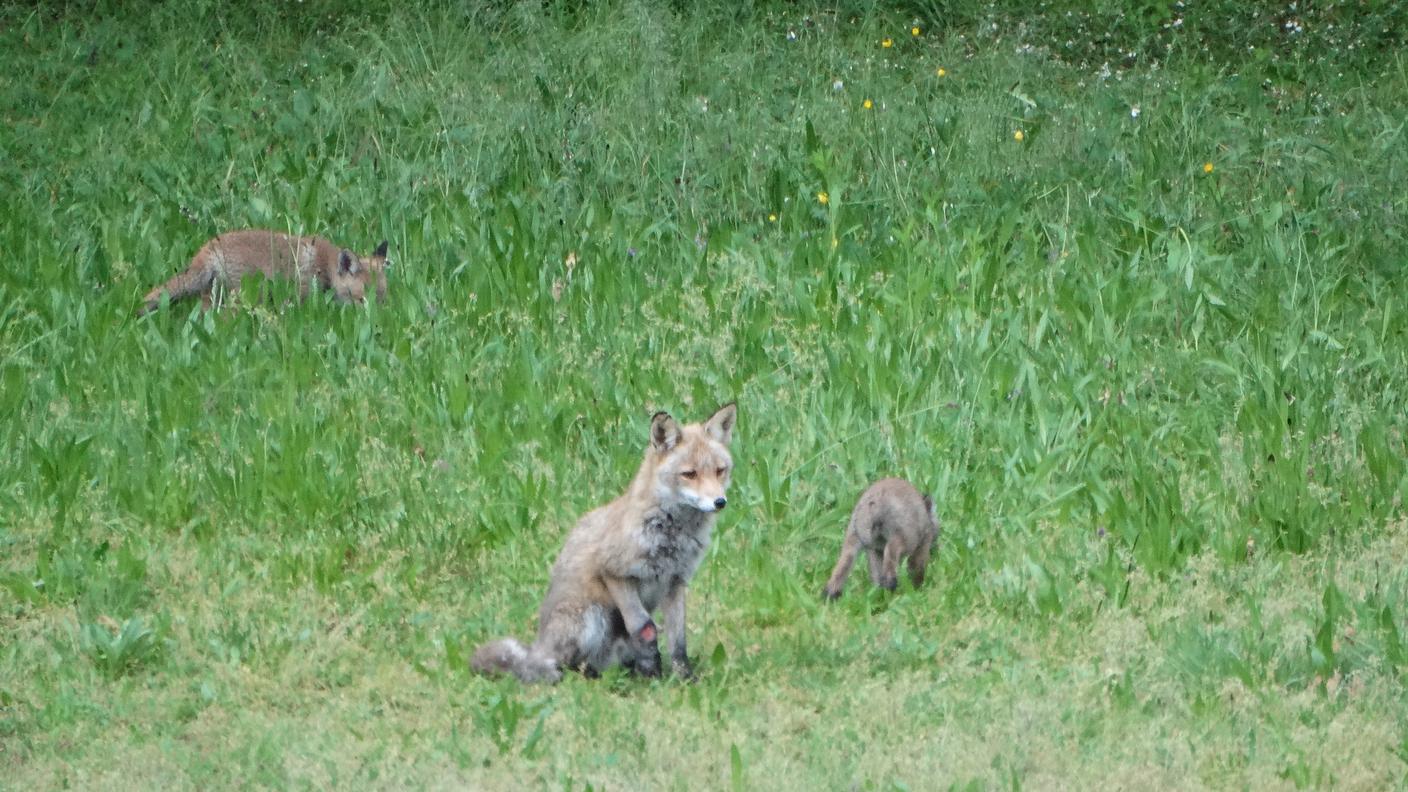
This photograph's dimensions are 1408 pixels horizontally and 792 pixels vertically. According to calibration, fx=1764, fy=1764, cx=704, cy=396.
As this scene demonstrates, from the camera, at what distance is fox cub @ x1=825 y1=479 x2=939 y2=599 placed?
7188 mm

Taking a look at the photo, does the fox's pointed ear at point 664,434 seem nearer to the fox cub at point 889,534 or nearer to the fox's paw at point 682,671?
the fox's paw at point 682,671

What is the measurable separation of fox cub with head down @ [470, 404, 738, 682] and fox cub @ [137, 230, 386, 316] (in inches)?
165

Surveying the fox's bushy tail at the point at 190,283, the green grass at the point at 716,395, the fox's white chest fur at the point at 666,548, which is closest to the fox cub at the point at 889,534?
the green grass at the point at 716,395

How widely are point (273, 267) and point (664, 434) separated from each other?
4.73 metres

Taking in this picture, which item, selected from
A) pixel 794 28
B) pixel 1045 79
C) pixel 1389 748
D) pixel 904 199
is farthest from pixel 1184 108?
pixel 1389 748

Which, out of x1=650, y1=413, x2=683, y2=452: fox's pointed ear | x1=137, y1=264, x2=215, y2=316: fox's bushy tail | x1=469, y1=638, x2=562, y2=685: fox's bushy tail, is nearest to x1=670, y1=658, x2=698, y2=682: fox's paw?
x1=469, y1=638, x2=562, y2=685: fox's bushy tail

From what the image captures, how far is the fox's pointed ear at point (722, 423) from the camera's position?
667cm

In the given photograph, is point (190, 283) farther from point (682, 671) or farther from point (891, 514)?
point (682, 671)

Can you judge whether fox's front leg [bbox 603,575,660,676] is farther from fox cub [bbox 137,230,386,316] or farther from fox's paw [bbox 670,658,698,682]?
fox cub [bbox 137,230,386,316]

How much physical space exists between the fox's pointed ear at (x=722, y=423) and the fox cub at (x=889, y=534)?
0.81 metres

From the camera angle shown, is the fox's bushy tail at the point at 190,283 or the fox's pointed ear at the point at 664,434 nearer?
the fox's pointed ear at the point at 664,434

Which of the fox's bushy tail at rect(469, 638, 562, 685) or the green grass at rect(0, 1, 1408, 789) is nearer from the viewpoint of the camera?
the green grass at rect(0, 1, 1408, 789)

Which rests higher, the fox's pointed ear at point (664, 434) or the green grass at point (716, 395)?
the fox's pointed ear at point (664, 434)

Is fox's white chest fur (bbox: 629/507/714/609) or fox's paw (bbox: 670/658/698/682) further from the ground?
fox's white chest fur (bbox: 629/507/714/609)
